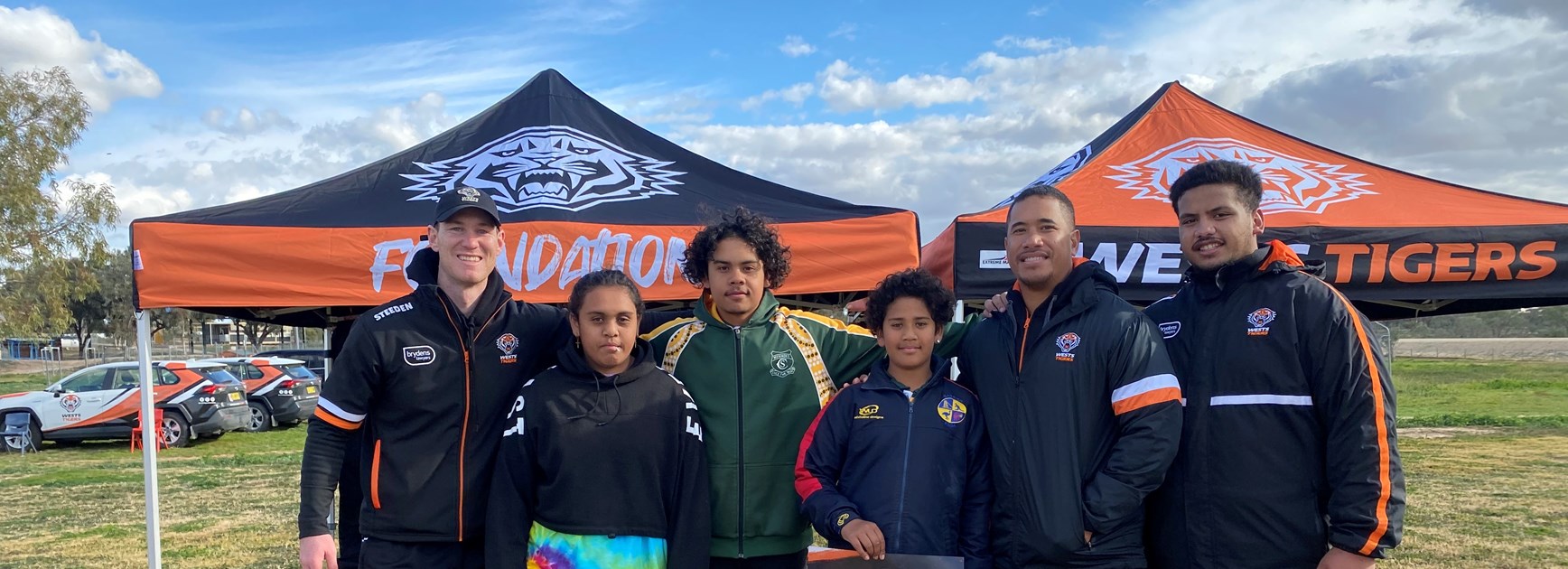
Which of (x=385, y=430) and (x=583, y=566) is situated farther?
(x=385, y=430)

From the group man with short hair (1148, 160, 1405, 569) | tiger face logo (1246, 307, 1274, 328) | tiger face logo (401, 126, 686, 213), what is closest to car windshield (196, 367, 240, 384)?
tiger face logo (401, 126, 686, 213)

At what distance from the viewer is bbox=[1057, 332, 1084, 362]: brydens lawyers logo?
2.47m

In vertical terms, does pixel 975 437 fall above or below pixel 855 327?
below

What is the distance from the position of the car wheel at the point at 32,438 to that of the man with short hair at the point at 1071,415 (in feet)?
56.4

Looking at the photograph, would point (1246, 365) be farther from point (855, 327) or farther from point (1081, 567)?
point (855, 327)

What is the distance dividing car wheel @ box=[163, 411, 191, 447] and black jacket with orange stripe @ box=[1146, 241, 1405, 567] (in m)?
16.2

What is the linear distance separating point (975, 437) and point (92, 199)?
25.8 m

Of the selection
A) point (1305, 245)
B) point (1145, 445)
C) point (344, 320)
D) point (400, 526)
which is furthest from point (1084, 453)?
point (344, 320)

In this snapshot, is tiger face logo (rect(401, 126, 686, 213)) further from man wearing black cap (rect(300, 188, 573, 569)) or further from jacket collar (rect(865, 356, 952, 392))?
jacket collar (rect(865, 356, 952, 392))

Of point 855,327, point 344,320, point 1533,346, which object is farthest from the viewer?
point 1533,346

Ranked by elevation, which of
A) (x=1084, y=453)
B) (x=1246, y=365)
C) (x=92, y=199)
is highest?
(x=92, y=199)

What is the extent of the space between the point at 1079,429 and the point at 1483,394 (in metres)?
26.0

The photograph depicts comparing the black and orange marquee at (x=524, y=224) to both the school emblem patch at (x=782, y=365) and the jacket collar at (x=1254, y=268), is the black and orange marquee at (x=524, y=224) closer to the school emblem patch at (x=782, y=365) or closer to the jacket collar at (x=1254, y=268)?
the school emblem patch at (x=782, y=365)

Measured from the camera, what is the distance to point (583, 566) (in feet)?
8.55
